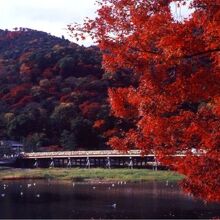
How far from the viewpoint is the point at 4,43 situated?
17425 cm

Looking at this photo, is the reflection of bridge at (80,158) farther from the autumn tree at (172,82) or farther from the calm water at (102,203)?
the autumn tree at (172,82)

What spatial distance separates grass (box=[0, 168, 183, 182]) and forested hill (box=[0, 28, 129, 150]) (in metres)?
7.22

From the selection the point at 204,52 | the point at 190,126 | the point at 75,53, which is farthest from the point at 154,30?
the point at 75,53

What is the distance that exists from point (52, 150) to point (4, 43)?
91854 mm

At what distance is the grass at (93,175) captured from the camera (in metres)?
66.5

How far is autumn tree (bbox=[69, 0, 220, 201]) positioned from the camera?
10922mm

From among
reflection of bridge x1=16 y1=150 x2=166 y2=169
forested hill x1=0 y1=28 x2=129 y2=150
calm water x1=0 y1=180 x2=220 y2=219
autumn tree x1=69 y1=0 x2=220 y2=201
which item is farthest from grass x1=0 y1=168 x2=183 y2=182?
autumn tree x1=69 y1=0 x2=220 y2=201

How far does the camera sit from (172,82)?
37.4 feet

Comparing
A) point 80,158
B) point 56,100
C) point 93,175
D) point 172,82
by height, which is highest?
point 56,100

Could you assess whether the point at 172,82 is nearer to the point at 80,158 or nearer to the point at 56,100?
the point at 80,158

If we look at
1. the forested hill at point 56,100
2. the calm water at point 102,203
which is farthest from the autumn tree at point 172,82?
the forested hill at point 56,100

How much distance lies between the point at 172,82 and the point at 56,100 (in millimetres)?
90298

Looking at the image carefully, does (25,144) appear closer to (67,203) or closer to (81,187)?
(81,187)

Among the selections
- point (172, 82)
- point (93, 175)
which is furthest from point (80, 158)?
point (172, 82)
